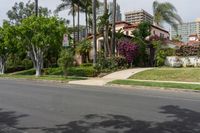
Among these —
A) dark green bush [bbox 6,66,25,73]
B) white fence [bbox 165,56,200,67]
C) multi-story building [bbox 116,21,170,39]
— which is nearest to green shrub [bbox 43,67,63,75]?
dark green bush [bbox 6,66,25,73]

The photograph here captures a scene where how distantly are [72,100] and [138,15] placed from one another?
64129 mm

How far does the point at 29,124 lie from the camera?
9.14m

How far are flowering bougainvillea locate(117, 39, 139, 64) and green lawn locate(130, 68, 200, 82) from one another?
6.43 meters

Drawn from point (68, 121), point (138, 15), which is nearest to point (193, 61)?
point (68, 121)

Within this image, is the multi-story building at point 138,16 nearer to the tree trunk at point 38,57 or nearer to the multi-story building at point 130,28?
the multi-story building at point 130,28

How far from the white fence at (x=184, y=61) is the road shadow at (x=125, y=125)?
849 inches

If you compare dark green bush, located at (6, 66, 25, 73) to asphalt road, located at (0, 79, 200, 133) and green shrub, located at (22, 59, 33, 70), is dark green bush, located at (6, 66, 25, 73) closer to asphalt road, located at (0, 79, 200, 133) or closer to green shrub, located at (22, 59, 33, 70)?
green shrub, located at (22, 59, 33, 70)

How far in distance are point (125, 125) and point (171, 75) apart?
55.1 feet

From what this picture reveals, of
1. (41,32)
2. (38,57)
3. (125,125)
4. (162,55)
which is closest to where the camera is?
(125,125)

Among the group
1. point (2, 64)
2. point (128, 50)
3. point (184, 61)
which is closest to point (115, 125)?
point (184, 61)

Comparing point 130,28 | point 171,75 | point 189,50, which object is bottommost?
point 171,75

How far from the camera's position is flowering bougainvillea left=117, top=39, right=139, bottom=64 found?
1314 inches

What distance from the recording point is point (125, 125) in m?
8.78

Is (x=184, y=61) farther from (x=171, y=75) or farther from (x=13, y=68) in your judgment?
(x=13, y=68)
